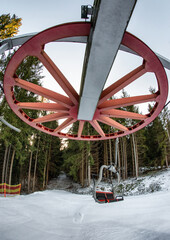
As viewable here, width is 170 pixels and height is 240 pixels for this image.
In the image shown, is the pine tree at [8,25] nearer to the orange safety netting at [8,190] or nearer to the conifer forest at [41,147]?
the conifer forest at [41,147]

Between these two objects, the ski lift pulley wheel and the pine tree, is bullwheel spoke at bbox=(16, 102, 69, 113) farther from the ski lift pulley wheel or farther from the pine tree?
the pine tree

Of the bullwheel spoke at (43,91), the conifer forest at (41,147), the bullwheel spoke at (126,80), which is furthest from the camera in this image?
the conifer forest at (41,147)

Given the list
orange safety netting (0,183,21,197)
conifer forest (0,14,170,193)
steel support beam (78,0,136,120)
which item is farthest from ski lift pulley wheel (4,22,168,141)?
orange safety netting (0,183,21,197)

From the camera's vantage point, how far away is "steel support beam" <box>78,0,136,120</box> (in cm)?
252

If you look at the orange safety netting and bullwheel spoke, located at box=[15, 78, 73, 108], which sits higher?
bullwheel spoke, located at box=[15, 78, 73, 108]

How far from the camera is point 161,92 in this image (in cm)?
513

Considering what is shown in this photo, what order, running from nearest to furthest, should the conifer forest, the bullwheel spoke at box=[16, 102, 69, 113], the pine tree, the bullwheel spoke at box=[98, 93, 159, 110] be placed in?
1. the bullwheel spoke at box=[98, 93, 159, 110]
2. the bullwheel spoke at box=[16, 102, 69, 113]
3. the pine tree
4. the conifer forest

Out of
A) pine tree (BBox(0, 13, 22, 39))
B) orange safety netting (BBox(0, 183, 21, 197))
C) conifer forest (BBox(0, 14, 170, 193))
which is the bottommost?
orange safety netting (BBox(0, 183, 21, 197))

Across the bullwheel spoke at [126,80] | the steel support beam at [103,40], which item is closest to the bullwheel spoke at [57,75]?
the steel support beam at [103,40]

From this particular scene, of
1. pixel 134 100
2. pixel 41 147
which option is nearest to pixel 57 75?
pixel 134 100

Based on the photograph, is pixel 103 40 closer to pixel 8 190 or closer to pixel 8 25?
pixel 8 25

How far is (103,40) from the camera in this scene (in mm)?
3096

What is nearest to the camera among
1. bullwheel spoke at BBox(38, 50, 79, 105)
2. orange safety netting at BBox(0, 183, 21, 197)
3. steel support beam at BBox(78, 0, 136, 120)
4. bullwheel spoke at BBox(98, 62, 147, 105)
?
steel support beam at BBox(78, 0, 136, 120)

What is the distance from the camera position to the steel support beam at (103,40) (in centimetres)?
252
